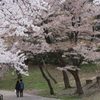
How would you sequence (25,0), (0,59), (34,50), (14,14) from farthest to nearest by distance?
(34,50)
(0,59)
(14,14)
(25,0)

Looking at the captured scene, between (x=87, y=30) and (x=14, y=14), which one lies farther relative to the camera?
(x=87, y=30)

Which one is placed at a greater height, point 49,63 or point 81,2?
point 81,2

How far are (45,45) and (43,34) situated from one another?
0.69m

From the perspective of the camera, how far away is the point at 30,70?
1188 inches

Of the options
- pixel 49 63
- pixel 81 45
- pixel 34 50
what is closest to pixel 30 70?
pixel 49 63

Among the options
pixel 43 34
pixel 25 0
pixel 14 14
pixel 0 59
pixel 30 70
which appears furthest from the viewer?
pixel 30 70

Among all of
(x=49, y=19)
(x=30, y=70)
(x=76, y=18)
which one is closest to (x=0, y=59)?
(x=49, y=19)

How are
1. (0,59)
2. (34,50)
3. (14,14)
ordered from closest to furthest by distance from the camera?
(14,14)
(0,59)
(34,50)

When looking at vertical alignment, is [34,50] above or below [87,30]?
below

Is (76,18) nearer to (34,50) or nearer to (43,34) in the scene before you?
(43,34)

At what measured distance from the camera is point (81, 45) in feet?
36.1

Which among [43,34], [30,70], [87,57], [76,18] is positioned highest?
[76,18]

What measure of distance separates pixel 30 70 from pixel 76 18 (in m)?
19.4

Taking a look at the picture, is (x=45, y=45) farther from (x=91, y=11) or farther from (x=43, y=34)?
(x=91, y=11)
